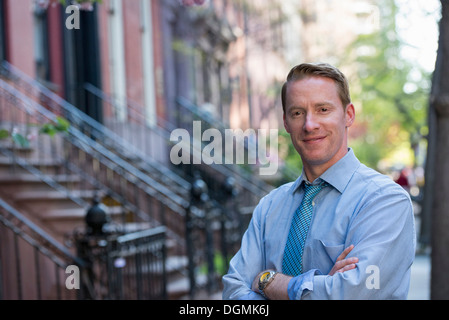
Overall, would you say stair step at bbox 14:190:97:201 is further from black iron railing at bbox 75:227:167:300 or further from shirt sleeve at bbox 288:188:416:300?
shirt sleeve at bbox 288:188:416:300

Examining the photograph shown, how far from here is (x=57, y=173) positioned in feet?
30.3

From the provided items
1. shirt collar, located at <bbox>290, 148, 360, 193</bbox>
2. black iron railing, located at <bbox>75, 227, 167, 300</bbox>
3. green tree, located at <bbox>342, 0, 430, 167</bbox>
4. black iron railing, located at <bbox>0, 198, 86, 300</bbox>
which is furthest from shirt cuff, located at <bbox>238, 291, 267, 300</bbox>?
green tree, located at <bbox>342, 0, 430, 167</bbox>

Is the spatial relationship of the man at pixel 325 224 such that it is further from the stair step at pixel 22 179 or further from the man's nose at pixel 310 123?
the stair step at pixel 22 179

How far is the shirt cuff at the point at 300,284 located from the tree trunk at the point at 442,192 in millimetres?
3074

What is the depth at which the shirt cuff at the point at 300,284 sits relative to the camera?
2.22 meters

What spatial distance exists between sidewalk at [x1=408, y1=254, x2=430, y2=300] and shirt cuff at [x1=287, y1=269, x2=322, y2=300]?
597 centimetres

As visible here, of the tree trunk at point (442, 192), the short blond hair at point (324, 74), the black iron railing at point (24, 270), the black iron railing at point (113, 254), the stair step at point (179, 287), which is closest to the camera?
the short blond hair at point (324, 74)

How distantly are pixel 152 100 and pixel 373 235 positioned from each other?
1277cm

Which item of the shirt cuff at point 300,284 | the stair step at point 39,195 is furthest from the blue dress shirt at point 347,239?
the stair step at point 39,195

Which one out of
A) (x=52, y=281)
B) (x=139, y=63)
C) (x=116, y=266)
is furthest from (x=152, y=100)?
(x=116, y=266)

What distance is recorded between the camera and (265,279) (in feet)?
7.96

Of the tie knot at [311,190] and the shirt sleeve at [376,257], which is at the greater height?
the tie knot at [311,190]

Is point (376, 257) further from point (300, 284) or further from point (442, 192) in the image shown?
point (442, 192)
